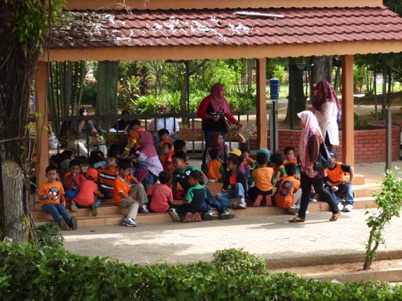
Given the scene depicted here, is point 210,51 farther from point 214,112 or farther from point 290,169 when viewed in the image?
point 290,169

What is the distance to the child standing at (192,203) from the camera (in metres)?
14.0

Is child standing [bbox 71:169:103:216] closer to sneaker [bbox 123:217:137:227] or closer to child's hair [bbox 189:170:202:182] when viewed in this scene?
sneaker [bbox 123:217:137:227]

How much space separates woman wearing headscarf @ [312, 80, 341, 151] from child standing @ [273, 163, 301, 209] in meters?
0.68

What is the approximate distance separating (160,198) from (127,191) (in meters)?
0.47

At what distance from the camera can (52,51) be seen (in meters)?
13.7

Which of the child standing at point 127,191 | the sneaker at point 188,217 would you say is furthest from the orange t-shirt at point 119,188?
the sneaker at point 188,217

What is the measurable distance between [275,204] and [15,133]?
5.18 metres

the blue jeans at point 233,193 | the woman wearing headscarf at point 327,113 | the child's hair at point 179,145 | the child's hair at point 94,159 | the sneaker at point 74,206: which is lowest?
the sneaker at point 74,206

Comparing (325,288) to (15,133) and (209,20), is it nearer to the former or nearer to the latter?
(15,133)

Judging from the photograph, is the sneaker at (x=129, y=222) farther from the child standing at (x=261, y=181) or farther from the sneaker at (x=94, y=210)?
the child standing at (x=261, y=181)

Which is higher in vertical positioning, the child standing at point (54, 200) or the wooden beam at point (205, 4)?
the wooden beam at point (205, 4)

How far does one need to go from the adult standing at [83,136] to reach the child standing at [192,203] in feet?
13.0

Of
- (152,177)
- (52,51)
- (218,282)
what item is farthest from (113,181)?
(218,282)

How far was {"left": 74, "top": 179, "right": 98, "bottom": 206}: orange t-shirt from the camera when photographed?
14.1 metres
